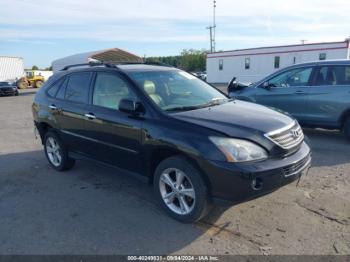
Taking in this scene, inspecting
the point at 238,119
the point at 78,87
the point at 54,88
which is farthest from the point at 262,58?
the point at 238,119

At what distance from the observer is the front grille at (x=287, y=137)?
351 cm

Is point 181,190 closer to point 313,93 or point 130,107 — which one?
point 130,107

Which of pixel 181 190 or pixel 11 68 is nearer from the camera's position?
pixel 181 190

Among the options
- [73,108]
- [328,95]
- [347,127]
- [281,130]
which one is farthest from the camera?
[328,95]

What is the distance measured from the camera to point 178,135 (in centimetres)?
356

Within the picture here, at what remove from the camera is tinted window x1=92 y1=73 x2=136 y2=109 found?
430 centimetres

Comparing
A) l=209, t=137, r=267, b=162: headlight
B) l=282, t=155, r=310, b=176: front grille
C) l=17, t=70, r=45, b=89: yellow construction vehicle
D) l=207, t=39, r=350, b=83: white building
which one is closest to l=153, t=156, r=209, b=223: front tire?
l=209, t=137, r=267, b=162: headlight

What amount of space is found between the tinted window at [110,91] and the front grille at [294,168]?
1999 millimetres

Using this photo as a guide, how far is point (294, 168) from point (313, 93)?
4.30m

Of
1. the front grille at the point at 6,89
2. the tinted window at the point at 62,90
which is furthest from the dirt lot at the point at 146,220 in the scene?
the front grille at the point at 6,89

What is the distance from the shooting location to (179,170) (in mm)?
3600

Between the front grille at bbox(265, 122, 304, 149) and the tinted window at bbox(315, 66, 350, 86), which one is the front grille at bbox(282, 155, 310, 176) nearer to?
the front grille at bbox(265, 122, 304, 149)

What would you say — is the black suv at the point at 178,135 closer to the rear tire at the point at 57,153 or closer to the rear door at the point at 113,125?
the rear door at the point at 113,125

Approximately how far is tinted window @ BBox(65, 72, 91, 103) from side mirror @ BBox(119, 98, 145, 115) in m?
1.12
